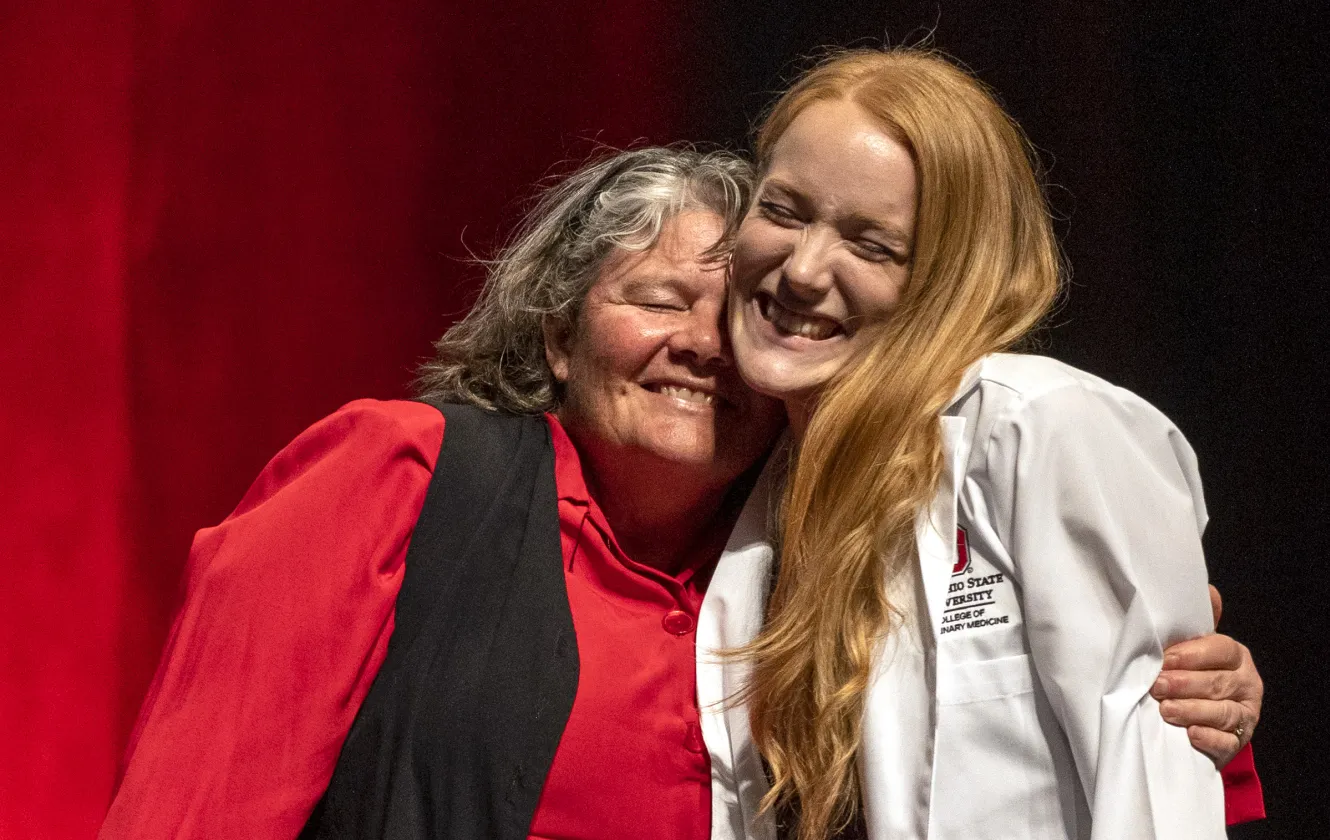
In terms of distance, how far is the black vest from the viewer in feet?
6.17

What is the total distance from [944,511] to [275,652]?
869 millimetres

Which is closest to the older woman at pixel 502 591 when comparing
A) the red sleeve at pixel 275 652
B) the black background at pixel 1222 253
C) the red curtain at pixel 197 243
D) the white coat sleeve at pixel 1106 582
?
the red sleeve at pixel 275 652

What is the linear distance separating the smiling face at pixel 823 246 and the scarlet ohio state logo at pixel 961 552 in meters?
0.29

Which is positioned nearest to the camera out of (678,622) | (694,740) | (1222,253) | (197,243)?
(694,740)

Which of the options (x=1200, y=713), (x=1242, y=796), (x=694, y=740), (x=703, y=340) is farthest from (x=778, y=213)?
(x=1242, y=796)

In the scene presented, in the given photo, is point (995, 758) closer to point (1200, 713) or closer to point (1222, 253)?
point (1200, 713)

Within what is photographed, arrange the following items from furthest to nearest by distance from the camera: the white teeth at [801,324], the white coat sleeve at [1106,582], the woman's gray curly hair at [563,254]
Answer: the woman's gray curly hair at [563,254] < the white teeth at [801,324] < the white coat sleeve at [1106,582]

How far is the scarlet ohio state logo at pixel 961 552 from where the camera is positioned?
1.81m

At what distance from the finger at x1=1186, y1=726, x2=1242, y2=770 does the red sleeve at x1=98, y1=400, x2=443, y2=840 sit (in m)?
1.03

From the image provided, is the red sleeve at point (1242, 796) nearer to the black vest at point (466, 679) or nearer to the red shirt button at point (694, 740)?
the red shirt button at point (694, 740)

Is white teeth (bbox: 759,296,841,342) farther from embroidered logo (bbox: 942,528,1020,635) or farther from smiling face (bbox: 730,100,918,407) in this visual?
embroidered logo (bbox: 942,528,1020,635)

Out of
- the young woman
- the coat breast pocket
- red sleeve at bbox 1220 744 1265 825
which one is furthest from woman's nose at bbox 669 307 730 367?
red sleeve at bbox 1220 744 1265 825

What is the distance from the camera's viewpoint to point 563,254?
2.37 m

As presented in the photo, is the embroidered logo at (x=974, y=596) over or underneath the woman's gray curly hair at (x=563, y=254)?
underneath
